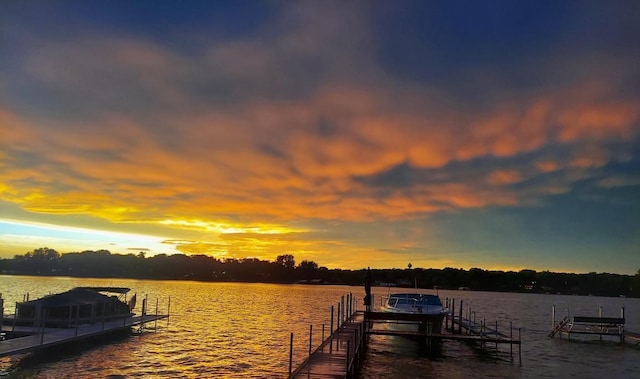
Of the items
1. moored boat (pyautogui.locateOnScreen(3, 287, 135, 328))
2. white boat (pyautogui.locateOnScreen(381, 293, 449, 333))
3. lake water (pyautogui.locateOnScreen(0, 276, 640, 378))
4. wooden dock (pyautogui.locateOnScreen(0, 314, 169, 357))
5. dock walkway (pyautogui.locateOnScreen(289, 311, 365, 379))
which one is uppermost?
white boat (pyautogui.locateOnScreen(381, 293, 449, 333))

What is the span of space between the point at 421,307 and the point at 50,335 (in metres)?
25.3

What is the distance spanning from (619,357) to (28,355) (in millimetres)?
39786

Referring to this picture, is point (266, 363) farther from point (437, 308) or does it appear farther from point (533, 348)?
point (533, 348)

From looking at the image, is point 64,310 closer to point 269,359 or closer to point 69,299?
point 69,299

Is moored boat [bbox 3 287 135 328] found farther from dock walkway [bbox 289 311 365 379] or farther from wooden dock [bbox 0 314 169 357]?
dock walkway [bbox 289 311 365 379]

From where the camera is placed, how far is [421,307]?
3906 centimetres

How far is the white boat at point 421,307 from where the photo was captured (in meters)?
37.6

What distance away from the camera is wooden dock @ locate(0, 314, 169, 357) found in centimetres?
2652

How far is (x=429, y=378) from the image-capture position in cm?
2836

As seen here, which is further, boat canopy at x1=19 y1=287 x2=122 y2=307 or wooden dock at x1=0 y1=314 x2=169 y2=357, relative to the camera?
boat canopy at x1=19 y1=287 x2=122 y2=307

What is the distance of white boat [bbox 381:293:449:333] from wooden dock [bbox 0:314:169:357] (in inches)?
820

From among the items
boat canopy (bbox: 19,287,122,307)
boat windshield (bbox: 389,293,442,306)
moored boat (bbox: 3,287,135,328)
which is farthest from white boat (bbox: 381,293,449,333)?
boat canopy (bbox: 19,287,122,307)

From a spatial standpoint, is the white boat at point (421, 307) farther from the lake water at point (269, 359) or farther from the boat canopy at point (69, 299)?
the boat canopy at point (69, 299)

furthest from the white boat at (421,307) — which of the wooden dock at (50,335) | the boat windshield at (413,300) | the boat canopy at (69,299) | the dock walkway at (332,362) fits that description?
the boat canopy at (69,299)
